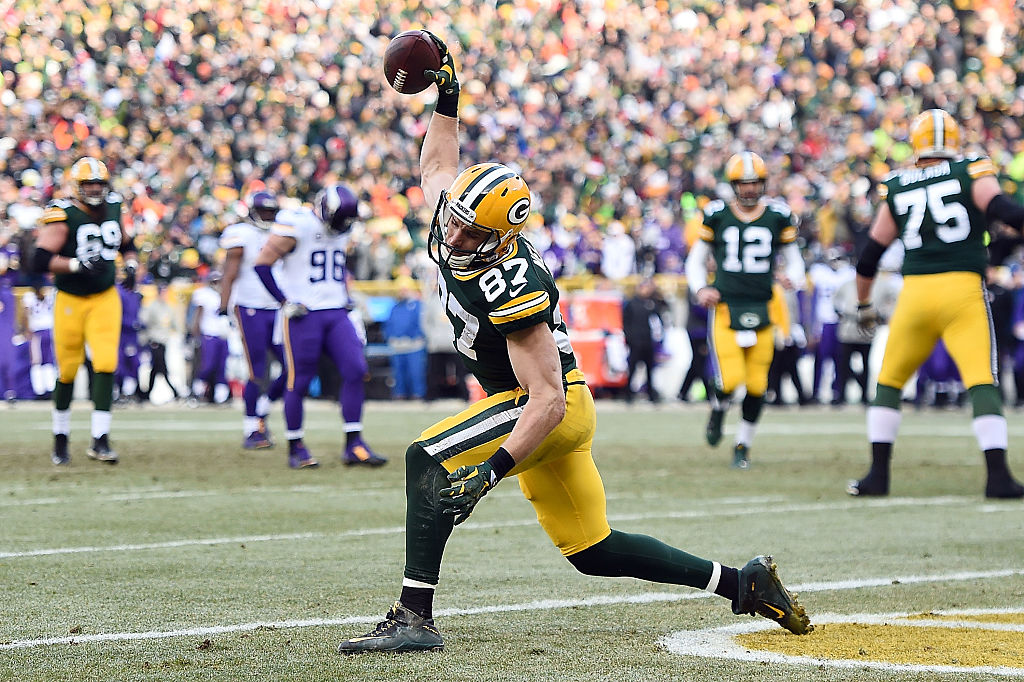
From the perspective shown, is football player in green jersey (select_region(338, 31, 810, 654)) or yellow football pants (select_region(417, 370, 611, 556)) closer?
football player in green jersey (select_region(338, 31, 810, 654))

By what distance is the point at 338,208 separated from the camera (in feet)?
32.8

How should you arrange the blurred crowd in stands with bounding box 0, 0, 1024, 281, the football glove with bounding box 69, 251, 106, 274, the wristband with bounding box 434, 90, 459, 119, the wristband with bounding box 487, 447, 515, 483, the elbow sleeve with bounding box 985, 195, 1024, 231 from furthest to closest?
the blurred crowd in stands with bounding box 0, 0, 1024, 281
the football glove with bounding box 69, 251, 106, 274
the elbow sleeve with bounding box 985, 195, 1024, 231
the wristband with bounding box 434, 90, 459, 119
the wristband with bounding box 487, 447, 515, 483

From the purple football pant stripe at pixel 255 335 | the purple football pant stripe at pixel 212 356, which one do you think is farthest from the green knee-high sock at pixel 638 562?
the purple football pant stripe at pixel 212 356

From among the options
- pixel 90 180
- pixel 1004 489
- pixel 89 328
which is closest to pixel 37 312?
pixel 89 328

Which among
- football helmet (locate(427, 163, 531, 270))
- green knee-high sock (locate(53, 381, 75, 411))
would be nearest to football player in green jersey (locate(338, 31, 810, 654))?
football helmet (locate(427, 163, 531, 270))

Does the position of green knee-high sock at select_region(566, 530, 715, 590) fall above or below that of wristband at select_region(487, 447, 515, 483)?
below

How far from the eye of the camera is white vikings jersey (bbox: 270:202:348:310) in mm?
10039

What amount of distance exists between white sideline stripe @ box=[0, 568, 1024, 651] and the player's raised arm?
53.5 inches

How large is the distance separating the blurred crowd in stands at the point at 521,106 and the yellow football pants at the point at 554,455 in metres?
17.3

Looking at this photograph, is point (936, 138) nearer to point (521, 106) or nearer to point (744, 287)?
point (744, 287)

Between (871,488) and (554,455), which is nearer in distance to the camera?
(554,455)

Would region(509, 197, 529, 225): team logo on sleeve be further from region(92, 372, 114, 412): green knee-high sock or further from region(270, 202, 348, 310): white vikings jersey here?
region(92, 372, 114, 412): green knee-high sock

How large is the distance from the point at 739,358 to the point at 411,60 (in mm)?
5546

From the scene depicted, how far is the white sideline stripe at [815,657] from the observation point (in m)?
3.87
